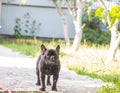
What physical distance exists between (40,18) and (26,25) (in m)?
0.85

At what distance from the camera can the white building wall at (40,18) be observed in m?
23.8

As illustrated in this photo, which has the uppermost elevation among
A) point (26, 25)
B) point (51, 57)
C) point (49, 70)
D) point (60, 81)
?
point (51, 57)

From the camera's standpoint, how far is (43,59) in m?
6.52

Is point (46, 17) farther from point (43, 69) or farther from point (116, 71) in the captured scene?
point (43, 69)

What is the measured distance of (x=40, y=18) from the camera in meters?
23.8

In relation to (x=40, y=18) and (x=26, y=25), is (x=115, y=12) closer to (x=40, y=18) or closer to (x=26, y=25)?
(x=26, y=25)

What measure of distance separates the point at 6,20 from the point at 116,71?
1424 cm

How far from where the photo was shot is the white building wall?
77.9 ft

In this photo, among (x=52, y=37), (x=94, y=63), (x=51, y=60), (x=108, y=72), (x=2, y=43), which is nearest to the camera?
(x=51, y=60)

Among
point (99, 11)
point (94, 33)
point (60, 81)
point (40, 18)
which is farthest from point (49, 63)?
point (40, 18)

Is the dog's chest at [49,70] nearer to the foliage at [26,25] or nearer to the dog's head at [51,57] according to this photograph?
the dog's head at [51,57]

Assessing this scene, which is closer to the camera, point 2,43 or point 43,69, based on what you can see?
point 43,69

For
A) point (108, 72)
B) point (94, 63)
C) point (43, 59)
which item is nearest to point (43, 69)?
point (43, 59)

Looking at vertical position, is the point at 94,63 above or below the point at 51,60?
below
